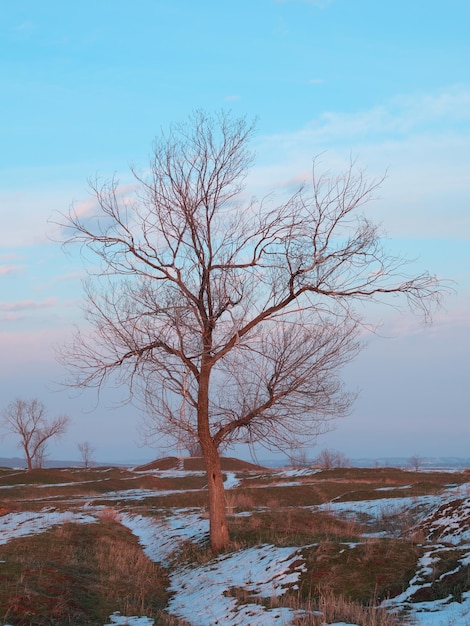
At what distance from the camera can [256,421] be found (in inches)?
642

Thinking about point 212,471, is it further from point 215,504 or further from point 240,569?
point 240,569

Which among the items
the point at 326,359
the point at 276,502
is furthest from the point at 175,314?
the point at 276,502

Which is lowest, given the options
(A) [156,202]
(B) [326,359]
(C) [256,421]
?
(C) [256,421]

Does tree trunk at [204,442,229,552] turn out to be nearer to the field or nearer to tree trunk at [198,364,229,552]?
tree trunk at [198,364,229,552]

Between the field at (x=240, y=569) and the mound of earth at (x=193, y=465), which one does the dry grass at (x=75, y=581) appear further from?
the mound of earth at (x=193, y=465)

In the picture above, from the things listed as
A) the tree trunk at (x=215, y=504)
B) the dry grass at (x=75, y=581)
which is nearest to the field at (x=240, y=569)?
the dry grass at (x=75, y=581)

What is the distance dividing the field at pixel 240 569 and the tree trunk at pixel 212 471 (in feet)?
1.47

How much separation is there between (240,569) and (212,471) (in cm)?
320

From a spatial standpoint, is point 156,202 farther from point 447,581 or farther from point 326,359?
point 447,581

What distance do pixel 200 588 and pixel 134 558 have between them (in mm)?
3933

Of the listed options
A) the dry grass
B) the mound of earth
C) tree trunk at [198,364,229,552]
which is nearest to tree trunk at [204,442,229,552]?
tree trunk at [198,364,229,552]

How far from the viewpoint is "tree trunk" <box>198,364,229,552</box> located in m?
16.2

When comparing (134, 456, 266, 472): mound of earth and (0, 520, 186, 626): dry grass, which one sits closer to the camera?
(0, 520, 186, 626): dry grass

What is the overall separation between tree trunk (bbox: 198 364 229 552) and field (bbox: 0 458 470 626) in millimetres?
449
